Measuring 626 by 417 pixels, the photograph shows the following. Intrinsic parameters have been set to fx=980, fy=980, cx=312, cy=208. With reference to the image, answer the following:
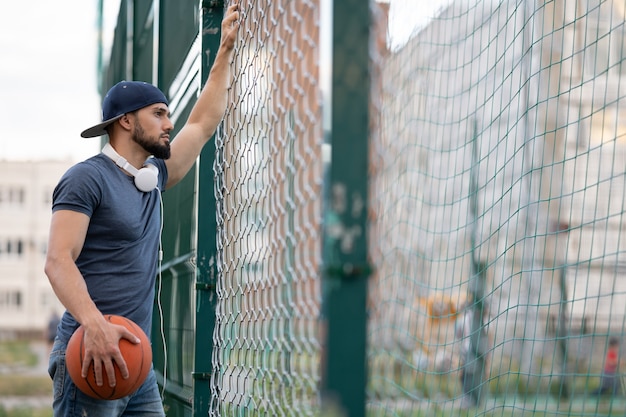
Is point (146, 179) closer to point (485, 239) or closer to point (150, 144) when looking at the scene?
point (150, 144)

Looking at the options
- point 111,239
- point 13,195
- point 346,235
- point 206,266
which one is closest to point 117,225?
point 111,239

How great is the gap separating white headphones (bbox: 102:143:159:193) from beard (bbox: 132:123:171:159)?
3.0 inches

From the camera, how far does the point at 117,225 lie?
3627 mm

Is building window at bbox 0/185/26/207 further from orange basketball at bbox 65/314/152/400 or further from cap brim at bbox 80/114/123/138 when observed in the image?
orange basketball at bbox 65/314/152/400

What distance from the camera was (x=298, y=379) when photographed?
8.50ft

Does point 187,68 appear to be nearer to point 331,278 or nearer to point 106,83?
point 331,278

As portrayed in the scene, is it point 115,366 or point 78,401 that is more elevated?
point 115,366

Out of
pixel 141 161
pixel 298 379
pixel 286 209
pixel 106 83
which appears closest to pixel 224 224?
pixel 141 161

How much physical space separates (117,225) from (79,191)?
0.21 metres

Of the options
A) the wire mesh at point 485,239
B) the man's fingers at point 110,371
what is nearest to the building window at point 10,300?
the wire mesh at point 485,239

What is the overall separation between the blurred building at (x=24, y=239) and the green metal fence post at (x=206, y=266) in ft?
253

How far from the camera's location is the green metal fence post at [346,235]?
189 cm

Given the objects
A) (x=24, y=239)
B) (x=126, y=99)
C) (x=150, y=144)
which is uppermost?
(x=126, y=99)

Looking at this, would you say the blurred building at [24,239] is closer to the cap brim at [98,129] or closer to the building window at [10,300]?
the building window at [10,300]
